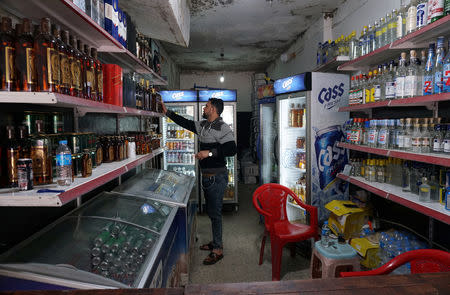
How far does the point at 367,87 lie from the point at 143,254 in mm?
2844

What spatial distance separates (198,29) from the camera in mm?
5910

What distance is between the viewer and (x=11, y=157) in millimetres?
1315

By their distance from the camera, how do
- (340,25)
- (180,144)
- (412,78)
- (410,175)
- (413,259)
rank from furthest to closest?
(180,144)
(340,25)
(410,175)
(412,78)
(413,259)

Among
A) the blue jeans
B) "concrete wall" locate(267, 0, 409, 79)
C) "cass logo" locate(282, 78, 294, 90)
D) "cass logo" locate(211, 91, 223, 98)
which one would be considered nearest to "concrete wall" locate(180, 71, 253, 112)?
"concrete wall" locate(267, 0, 409, 79)

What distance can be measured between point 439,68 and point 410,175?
98 cm

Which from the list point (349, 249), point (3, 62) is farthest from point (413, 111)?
point (3, 62)

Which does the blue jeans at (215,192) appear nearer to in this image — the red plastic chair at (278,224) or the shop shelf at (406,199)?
the red plastic chair at (278,224)

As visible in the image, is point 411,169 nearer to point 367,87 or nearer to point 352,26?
point 367,87

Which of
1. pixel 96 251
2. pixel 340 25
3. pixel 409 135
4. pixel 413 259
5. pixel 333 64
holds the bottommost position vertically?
pixel 413 259

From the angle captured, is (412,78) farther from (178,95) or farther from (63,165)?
(178,95)

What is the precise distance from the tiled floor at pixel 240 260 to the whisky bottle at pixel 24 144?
2.40 m

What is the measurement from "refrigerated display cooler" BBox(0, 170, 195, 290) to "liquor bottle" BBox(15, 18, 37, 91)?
2.74ft


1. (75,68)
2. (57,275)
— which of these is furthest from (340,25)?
(57,275)

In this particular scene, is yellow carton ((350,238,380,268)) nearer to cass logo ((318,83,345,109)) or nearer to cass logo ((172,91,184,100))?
cass logo ((318,83,345,109))
